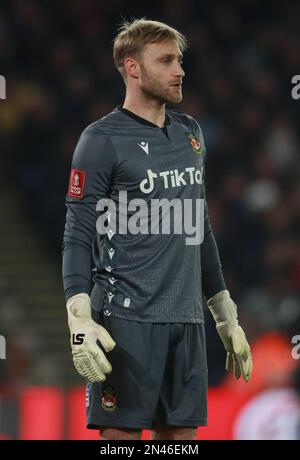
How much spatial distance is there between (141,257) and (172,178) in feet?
0.90

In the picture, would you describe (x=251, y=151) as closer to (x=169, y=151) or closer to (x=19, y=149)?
(x=19, y=149)

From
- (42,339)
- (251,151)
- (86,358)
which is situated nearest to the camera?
(86,358)

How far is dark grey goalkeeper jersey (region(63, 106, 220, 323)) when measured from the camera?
11.7 ft

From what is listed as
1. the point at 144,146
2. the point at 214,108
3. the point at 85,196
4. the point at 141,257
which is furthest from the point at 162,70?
the point at 214,108

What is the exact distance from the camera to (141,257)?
3596mm

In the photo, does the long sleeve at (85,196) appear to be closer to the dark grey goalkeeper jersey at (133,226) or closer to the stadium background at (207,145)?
the dark grey goalkeeper jersey at (133,226)

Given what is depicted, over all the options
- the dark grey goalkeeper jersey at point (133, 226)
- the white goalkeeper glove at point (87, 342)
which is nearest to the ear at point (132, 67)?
the dark grey goalkeeper jersey at point (133, 226)

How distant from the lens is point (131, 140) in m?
3.62

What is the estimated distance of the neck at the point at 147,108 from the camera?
3709 millimetres

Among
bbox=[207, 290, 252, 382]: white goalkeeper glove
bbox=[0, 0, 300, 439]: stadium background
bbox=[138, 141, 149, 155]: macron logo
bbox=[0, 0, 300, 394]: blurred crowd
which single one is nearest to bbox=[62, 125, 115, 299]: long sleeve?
bbox=[138, 141, 149, 155]: macron logo

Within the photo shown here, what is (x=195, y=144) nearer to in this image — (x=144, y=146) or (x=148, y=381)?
(x=144, y=146)

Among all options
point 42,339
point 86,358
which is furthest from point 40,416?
point 86,358

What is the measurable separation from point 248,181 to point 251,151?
1.28 ft

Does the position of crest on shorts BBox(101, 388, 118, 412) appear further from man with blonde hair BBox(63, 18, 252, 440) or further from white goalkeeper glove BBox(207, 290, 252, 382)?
white goalkeeper glove BBox(207, 290, 252, 382)
